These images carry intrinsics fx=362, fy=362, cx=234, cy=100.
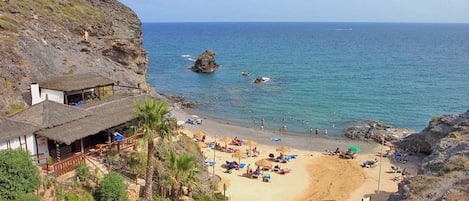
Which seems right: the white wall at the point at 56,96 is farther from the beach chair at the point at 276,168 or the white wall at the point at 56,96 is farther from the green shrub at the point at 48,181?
the beach chair at the point at 276,168

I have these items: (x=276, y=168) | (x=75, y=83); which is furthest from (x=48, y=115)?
(x=276, y=168)

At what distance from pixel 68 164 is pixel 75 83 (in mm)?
10879

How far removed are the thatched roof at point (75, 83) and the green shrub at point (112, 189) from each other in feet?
38.7

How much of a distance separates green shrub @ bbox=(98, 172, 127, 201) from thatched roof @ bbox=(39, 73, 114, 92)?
11.8 meters

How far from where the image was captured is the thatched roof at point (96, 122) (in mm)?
20938

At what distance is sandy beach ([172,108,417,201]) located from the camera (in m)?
30.6

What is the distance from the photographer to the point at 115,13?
248 ft

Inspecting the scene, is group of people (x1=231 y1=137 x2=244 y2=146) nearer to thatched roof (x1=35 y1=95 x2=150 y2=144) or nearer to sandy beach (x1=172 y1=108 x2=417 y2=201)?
sandy beach (x1=172 y1=108 x2=417 y2=201)

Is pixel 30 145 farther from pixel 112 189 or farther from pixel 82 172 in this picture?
pixel 112 189

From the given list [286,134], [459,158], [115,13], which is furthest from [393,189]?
[115,13]

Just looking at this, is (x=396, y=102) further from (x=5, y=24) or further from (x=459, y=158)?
(x=5, y=24)

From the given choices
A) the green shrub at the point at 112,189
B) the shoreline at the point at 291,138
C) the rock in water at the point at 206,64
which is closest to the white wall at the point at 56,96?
the green shrub at the point at 112,189

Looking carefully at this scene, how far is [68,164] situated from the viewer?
20.7 m

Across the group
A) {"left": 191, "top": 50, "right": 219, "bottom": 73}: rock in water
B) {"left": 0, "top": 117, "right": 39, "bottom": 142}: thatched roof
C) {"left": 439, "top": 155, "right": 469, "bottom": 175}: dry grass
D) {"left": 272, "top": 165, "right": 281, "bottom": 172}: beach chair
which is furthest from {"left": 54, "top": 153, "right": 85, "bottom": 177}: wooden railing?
{"left": 191, "top": 50, "right": 219, "bottom": 73}: rock in water
